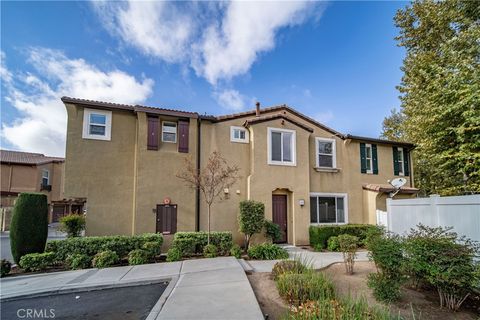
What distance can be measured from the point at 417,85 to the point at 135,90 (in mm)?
15874

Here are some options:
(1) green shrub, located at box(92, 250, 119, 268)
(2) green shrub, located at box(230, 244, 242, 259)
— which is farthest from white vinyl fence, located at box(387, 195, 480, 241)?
(1) green shrub, located at box(92, 250, 119, 268)

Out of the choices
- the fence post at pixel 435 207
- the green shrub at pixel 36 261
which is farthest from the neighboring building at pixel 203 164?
the fence post at pixel 435 207

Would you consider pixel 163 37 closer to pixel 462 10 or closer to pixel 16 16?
pixel 16 16

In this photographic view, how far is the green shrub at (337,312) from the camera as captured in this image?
12.5 ft

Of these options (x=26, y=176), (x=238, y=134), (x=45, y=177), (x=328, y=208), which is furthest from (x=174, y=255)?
(x=26, y=176)

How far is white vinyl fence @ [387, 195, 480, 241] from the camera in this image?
19.0 ft

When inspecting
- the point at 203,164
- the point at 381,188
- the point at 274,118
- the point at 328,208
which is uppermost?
the point at 274,118

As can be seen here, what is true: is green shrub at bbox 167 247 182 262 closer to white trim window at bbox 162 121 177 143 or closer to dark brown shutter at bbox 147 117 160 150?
dark brown shutter at bbox 147 117 160 150

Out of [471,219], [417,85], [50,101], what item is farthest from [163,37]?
[417,85]

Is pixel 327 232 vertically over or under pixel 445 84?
under

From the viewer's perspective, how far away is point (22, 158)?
26156 millimetres

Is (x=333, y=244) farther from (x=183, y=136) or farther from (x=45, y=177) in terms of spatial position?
(x=45, y=177)

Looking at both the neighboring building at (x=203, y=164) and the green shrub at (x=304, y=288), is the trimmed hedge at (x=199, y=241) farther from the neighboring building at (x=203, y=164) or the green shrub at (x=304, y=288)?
the green shrub at (x=304, y=288)

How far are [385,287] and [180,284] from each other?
16.6 feet
